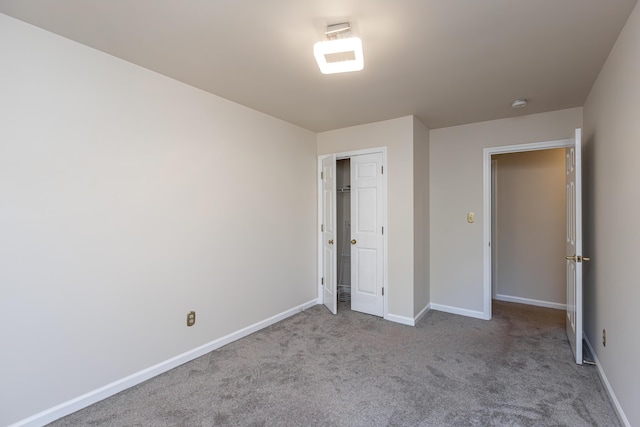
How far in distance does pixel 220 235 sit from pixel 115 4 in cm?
192

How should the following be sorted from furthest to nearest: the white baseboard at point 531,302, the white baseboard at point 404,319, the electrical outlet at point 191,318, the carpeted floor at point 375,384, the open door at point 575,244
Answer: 1. the white baseboard at point 531,302
2. the white baseboard at point 404,319
3. the electrical outlet at point 191,318
4. the open door at point 575,244
5. the carpeted floor at point 375,384

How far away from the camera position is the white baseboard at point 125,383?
6.27 ft

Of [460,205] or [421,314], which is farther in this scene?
[460,205]

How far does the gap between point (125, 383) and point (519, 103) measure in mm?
4253

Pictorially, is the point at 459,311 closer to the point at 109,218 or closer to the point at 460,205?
the point at 460,205

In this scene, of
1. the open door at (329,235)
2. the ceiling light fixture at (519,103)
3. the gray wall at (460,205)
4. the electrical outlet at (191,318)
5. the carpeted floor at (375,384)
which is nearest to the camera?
the carpeted floor at (375,384)

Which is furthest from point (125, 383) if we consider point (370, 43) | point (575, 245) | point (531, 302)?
point (531, 302)

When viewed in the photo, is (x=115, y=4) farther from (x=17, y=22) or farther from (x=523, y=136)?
(x=523, y=136)

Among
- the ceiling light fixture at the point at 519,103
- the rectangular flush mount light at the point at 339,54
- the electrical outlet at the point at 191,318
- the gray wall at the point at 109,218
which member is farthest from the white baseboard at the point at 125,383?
the ceiling light fixture at the point at 519,103

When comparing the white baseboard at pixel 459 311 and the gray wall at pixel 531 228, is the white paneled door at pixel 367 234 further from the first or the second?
the gray wall at pixel 531 228

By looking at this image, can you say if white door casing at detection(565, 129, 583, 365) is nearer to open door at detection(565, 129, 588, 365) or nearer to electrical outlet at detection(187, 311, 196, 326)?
open door at detection(565, 129, 588, 365)

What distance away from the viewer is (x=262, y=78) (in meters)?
2.57

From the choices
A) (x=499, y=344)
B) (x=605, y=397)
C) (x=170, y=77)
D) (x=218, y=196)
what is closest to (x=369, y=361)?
(x=499, y=344)

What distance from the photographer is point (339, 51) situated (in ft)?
5.85
